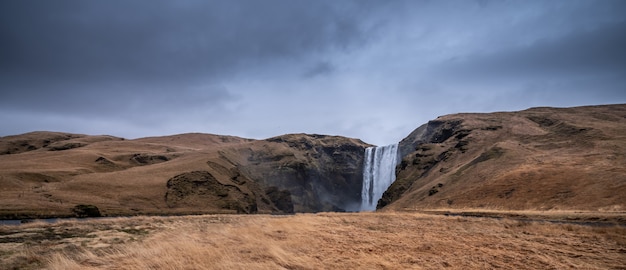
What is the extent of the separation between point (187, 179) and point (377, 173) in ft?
195

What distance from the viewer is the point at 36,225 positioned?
22.2 meters

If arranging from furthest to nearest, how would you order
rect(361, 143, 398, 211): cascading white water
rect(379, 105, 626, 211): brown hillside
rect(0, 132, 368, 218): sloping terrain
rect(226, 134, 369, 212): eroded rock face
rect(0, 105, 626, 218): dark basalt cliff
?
rect(361, 143, 398, 211): cascading white water → rect(226, 134, 369, 212): eroded rock face → rect(0, 132, 368, 218): sloping terrain → rect(0, 105, 626, 218): dark basalt cliff → rect(379, 105, 626, 211): brown hillside

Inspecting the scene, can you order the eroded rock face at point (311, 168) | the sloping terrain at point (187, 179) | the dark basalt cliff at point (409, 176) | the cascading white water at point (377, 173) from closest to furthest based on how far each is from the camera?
1. the dark basalt cliff at point (409, 176)
2. the sloping terrain at point (187, 179)
3. the eroded rock face at point (311, 168)
4. the cascading white water at point (377, 173)

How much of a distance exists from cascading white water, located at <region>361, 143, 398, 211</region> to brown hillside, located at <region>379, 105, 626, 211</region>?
11817mm

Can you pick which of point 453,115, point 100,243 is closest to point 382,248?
point 100,243

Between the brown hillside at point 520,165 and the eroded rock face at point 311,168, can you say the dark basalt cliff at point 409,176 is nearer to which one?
the brown hillside at point 520,165

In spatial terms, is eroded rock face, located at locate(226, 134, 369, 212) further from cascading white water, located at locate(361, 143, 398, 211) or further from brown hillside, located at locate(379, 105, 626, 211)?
brown hillside, located at locate(379, 105, 626, 211)

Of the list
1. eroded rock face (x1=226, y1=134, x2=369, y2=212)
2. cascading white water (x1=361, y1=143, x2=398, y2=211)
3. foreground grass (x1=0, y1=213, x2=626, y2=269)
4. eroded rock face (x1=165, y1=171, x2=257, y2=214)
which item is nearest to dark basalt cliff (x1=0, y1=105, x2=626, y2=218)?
eroded rock face (x1=165, y1=171, x2=257, y2=214)

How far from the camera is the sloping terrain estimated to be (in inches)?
1797

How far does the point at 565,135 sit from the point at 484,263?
65.5m

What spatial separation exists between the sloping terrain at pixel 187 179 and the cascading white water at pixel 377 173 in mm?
7313

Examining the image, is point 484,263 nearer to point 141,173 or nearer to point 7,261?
point 7,261

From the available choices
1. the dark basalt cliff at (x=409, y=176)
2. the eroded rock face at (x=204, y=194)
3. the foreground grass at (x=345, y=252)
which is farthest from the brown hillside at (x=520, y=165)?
the eroded rock face at (x=204, y=194)

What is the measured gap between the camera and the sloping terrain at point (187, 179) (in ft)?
150
